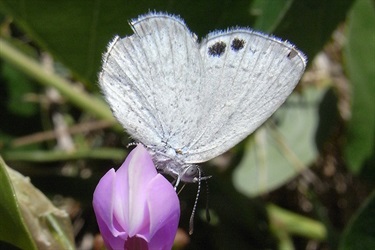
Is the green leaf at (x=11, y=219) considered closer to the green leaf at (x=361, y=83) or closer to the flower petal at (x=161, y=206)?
the flower petal at (x=161, y=206)

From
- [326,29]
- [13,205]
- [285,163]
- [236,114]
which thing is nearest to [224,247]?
[285,163]

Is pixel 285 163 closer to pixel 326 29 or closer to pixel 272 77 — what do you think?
pixel 326 29

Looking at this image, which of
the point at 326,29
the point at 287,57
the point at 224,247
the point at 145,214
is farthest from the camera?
the point at 224,247

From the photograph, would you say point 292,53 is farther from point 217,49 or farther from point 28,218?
point 28,218

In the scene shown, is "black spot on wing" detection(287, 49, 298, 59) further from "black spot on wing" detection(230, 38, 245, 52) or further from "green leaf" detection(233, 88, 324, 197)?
"green leaf" detection(233, 88, 324, 197)

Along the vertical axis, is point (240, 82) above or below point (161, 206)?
above

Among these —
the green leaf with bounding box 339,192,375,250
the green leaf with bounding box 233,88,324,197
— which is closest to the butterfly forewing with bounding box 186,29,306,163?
the green leaf with bounding box 339,192,375,250

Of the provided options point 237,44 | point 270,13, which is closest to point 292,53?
point 237,44
